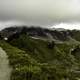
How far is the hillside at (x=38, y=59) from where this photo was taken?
35531 millimetres

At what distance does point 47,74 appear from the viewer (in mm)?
35750

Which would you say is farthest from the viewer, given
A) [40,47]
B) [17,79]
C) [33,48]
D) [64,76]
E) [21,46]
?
[40,47]

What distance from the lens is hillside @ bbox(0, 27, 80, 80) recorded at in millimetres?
35531

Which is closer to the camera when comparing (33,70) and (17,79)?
(17,79)

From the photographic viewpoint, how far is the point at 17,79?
33.1 m

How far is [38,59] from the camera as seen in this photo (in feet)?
235

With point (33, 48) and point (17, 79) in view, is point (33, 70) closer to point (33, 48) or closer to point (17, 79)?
point (17, 79)

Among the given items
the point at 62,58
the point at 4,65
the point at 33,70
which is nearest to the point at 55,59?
the point at 62,58

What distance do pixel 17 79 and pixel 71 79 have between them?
10748 mm

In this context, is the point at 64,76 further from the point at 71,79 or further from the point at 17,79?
the point at 17,79

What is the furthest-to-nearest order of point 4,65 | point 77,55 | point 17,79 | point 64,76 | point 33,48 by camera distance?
1. point 77,55
2. point 33,48
3. point 4,65
4. point 64,76
5. point 17,79

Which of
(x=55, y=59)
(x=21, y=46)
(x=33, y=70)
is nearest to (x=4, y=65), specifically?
(x=33, y=70)

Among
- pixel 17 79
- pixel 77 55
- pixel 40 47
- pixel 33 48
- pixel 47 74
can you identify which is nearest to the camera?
pixel 17 79

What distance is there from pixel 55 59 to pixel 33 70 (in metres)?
70.5
